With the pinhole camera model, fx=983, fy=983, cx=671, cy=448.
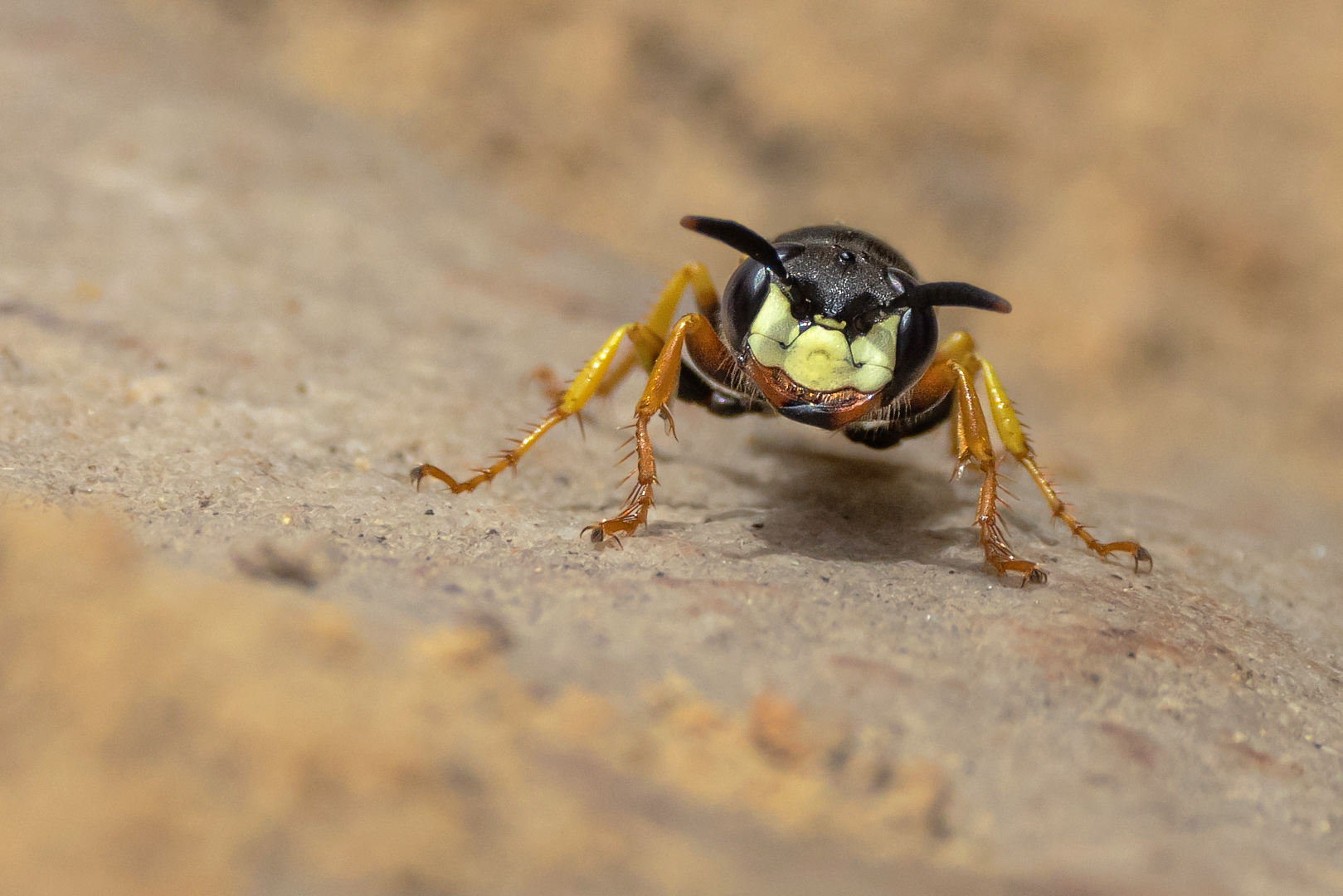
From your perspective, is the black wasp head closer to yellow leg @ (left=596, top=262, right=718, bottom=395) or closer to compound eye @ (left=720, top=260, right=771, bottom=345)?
compound eye @ (left=720, top=260, right=771, bottom=345)

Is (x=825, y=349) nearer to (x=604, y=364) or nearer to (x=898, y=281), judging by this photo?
(x=898, y=281)

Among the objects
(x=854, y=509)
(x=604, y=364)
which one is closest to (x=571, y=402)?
(x=604, y=364)

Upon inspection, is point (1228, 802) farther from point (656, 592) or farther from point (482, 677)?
point (482, 677)

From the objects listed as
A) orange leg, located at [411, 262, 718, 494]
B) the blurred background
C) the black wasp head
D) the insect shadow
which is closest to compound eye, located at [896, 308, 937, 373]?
the black wasp head

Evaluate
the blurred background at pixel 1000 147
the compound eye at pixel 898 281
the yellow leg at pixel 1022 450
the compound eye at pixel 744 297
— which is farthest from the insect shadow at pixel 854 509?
the blurred background at pixel 1000 147

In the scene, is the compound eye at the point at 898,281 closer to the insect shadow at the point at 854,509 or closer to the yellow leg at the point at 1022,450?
the yellow leg at the point at 1022,450
